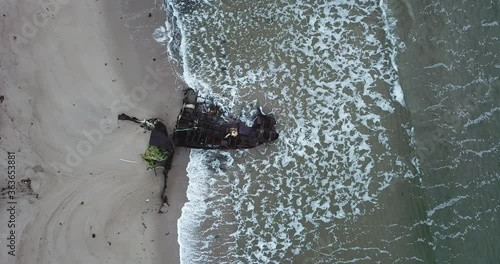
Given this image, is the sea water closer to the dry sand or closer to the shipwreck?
the shipwreck

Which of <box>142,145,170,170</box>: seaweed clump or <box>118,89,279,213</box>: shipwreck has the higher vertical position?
<box>118,89,279,213</box>: shipwreck

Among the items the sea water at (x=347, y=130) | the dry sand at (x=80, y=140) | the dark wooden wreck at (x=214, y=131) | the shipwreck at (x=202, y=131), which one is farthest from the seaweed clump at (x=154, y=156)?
the sea water at (x=347, y=130)

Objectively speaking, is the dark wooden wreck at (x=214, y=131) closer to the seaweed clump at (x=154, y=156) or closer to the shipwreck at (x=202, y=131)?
the shipwreck at (x=202, y=131)

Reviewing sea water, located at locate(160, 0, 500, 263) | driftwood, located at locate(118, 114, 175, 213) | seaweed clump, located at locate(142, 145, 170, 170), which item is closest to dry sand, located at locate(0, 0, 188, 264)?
driftwood, located at locate(118, 114, 175, 213)

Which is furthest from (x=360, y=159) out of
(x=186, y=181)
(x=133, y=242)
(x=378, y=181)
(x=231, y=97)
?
(x=133, y=242)

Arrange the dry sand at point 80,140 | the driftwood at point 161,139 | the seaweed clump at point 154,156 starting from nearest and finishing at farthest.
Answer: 1. the seaweed clump at point 154,156
2. the driftwood at point 161,139
3. the dry sand at point 80,140

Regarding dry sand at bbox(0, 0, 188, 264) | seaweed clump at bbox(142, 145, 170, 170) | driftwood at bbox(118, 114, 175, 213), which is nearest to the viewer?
seaweed clump at bbox(142, 145, 170, 170)
